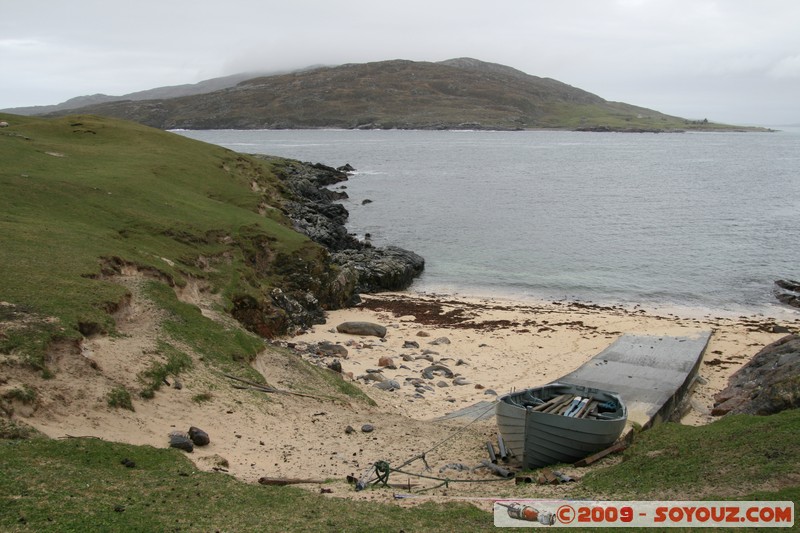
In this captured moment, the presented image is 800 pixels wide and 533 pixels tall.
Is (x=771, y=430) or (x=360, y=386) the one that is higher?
(x=771, y=430)

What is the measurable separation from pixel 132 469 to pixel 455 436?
31.2ft

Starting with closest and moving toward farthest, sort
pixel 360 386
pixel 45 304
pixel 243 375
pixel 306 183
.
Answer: pixel 45 304 → pixel 243 375 → pixel 360 386 → pixel 306 183

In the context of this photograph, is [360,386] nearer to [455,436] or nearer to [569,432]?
[455,436]

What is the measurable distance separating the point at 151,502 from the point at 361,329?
20579 millimetres

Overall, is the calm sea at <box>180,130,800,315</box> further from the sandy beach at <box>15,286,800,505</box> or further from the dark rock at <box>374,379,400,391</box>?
the dark rock at <box>374,379,400,391</box>

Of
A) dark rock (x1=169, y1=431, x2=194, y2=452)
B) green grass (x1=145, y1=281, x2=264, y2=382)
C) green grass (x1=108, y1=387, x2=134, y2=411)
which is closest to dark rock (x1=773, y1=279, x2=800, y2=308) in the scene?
green grass (x1=145, y1=281, x2=264, y2=382)

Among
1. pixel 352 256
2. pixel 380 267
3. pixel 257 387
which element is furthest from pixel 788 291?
pixel 257 387

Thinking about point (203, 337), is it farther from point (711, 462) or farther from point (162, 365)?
point (711, 462)

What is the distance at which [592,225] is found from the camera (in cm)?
6812

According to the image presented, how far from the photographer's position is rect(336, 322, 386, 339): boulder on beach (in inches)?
1244

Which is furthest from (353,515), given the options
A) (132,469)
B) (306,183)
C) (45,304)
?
(306,183)

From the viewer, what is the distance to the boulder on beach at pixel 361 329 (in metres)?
31.6

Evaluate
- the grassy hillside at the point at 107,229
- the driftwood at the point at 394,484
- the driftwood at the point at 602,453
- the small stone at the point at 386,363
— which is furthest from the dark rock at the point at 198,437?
the small stone at the point at 386,363

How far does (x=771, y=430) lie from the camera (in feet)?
48.9
